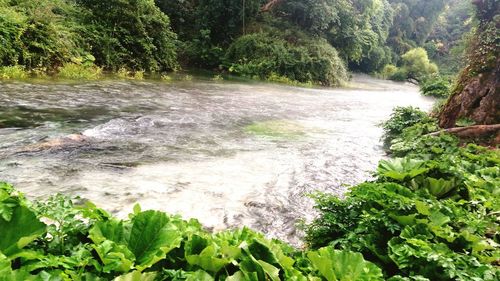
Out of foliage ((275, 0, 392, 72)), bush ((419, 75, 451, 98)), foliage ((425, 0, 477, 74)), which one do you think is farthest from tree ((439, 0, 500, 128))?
foliage ((425, 0, 477, 74))

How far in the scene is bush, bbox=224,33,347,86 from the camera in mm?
21953

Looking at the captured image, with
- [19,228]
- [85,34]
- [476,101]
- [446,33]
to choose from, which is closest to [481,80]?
[476,101]

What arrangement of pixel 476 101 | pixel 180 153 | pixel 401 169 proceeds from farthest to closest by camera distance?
pixel 476 101 → pixel 180 153 → pixel 401 169

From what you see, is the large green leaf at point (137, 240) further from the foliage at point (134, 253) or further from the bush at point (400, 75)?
the bush at point (400, 75)

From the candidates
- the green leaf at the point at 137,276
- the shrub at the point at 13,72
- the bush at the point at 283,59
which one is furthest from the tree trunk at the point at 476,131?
the bush at the point at 283,59

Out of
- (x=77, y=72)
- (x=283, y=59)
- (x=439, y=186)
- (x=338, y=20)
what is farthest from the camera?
(x=338, y=20)

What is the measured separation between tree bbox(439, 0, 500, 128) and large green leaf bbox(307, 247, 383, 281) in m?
6.53

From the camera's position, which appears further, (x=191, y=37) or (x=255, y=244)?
(x=191, y=37)

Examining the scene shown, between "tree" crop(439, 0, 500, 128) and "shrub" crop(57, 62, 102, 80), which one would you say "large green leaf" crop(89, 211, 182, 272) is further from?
"shrub" crop(57, 62, 102, 80)

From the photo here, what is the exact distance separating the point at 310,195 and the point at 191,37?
24.6m

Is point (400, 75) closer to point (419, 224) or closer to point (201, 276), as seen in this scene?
point (419, 224)

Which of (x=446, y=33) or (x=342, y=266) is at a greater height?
(x=446, y=33)

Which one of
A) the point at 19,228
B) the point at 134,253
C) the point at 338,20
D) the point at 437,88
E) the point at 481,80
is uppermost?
the point at 338,20

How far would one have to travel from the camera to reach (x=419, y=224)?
2.76 metres
